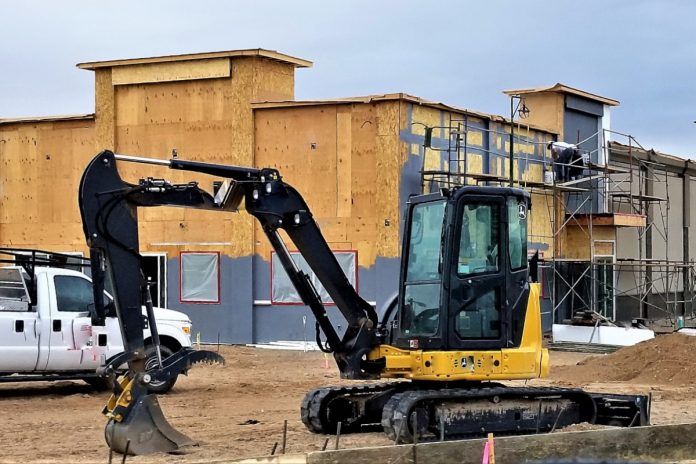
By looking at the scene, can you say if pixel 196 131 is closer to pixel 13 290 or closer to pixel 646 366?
pixel 13 290

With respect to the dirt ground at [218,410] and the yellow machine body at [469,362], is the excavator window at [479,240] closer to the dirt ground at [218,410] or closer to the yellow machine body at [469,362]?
the yellow machine body at [469,362]

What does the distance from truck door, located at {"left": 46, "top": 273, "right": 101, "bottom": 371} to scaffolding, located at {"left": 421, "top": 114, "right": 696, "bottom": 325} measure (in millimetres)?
12872

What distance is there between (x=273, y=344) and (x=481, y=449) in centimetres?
1758

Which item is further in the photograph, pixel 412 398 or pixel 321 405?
pixel 321 405

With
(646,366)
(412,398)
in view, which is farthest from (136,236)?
(646,366)

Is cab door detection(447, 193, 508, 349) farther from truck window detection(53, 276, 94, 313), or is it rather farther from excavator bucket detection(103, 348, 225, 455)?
truck window detection(53, 276, 94, 313)

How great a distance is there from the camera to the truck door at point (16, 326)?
17891mm

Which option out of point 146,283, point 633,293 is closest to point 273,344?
point 633,293

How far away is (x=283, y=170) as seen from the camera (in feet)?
98.3

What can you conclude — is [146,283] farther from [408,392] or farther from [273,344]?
[273,344]

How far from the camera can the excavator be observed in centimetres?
1273

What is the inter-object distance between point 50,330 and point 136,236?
246 inches

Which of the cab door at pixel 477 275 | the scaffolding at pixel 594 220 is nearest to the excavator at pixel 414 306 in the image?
the cab door at pixel 477 275

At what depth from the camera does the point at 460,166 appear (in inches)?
1190
